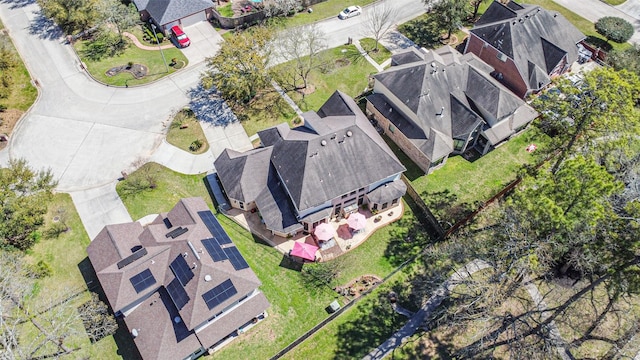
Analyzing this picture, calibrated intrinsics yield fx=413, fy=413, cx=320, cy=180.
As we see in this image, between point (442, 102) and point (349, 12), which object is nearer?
point (442, 102)

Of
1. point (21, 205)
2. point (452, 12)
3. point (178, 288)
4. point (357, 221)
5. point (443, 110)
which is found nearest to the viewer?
point (178, 288)

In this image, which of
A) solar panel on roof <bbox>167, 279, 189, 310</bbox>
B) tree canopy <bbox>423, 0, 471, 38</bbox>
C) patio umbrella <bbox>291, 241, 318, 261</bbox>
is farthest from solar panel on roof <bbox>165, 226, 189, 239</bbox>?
tree canopy <bbox>423, 0, 471, 38</bbox>

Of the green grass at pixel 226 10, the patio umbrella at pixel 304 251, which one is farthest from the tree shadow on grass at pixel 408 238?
the green grass at pixel 226 10

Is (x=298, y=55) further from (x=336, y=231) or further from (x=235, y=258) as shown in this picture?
(x=235, y=258)

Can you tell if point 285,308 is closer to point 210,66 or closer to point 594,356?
point 594,356

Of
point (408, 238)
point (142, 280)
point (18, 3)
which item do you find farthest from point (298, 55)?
point (18, 3)

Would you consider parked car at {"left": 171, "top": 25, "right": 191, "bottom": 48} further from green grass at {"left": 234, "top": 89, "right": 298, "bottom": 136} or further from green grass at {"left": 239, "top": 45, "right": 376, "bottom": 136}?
green grass at {"left": 234, "top": 89, "right": 298, "bottom": 136}
